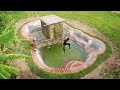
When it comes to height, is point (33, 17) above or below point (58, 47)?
above

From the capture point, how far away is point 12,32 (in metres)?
9.97

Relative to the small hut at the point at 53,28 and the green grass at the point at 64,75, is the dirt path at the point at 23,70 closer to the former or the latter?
the green grass at the point at 64,75

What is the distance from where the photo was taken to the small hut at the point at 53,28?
13.5 meters

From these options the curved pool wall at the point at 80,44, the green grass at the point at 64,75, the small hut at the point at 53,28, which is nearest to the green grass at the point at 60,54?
the curved pool wall at the point at 80,44

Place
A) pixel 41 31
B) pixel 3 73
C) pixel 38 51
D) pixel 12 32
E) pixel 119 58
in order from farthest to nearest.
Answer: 1. pixel 41 31
2. pixel 38 51
3. pixel 119 58
4. pixel 12 32
5. pixel 3 73

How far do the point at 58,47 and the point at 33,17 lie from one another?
3.99 meters

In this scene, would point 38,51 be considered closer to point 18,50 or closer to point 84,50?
point 18,50

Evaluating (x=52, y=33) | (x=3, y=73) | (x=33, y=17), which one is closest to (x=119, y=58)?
(x=52, y=33)

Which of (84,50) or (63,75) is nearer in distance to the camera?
(63,75)

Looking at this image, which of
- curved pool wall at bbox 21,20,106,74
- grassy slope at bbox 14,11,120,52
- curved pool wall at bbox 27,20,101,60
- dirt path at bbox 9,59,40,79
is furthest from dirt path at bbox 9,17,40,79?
grassy slope at bbox 14,11,120,52

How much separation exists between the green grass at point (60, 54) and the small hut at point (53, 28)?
16.6 inches

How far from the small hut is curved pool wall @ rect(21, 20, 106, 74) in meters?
0.64

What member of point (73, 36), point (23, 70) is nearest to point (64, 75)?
point (23, 70)

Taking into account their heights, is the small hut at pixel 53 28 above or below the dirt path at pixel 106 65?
above
